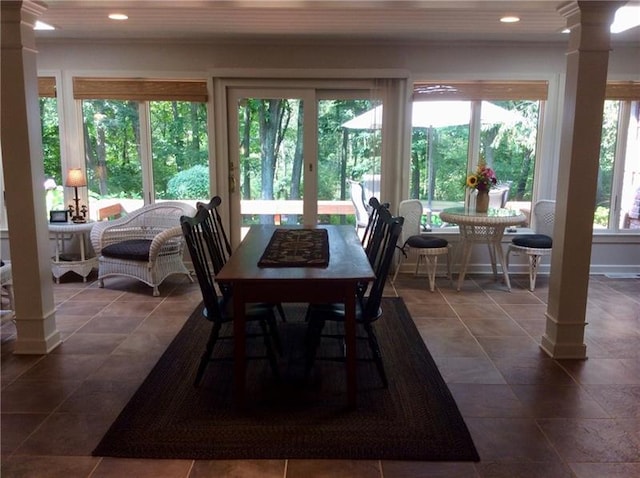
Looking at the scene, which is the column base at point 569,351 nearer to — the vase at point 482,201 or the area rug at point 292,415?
the area rug at point 292,415

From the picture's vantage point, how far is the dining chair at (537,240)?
5062 millimetres

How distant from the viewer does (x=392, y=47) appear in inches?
209

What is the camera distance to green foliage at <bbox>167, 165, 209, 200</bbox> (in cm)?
561

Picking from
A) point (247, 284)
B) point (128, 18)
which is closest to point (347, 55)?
point (128, 18)

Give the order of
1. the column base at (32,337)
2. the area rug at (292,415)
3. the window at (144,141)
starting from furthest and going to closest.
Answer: the window at (144,141), the column base at (32,337), the area rug at (292,415)

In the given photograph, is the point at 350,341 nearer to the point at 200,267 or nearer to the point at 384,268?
A: the point at 384,268

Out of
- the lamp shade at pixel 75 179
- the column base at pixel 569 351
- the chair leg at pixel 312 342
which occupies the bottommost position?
the column base at pixel 569 351

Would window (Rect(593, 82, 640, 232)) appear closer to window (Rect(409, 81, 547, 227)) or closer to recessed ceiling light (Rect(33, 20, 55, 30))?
window (Rect(409, 81, 547, 227))

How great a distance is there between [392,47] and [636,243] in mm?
3350

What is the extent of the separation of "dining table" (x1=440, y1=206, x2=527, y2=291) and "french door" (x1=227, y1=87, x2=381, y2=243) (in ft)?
3.31

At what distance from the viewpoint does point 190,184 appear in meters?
5.64

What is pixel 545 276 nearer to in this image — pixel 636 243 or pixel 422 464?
pixel 636 243

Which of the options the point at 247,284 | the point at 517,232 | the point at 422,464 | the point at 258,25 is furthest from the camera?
the point at 517,232

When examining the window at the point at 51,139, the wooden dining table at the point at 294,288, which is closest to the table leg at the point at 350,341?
the wooden dining table at the point at 294,288
